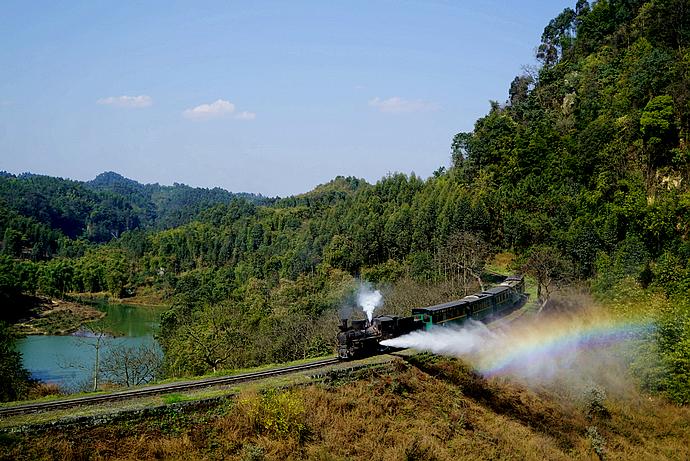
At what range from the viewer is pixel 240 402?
14.3 meters

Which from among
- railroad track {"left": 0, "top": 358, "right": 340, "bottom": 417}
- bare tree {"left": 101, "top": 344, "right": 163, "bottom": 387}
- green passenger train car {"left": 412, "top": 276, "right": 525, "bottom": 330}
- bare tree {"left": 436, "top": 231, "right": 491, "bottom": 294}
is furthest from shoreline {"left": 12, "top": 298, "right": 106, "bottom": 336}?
green passenger train car {"left": 412, "top": 276, "right": 525, "bottom": 330}

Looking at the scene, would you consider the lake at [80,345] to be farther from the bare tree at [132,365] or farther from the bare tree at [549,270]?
the bare tree at [549,270]

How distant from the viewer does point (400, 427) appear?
16297 millimetres

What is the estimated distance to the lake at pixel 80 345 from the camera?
41838 millimetres

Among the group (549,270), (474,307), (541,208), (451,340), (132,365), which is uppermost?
(541,208)

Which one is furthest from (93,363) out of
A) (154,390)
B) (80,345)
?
(154,390)

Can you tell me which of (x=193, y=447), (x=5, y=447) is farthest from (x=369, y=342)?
(x=5, y=447)

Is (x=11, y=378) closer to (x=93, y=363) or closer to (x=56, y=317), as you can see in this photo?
(x=93, y=363)

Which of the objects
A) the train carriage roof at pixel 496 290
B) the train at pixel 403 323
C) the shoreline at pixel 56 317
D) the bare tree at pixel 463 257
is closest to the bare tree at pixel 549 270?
the bare tree at pixel 463 257

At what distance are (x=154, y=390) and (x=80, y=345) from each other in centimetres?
2482

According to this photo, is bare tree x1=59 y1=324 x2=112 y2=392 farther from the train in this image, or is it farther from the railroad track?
the train

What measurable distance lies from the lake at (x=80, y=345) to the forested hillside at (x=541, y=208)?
25.2 feet

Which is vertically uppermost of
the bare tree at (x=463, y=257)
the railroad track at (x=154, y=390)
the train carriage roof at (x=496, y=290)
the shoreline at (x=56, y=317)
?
the bare tree at (x=463, y=257)

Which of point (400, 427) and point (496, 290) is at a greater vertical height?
point (496, 290)
